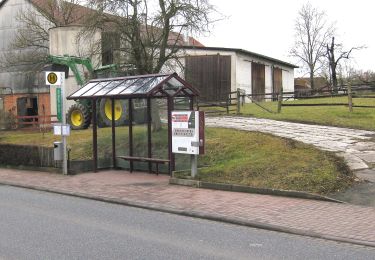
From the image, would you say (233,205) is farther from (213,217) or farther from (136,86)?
(136,86)

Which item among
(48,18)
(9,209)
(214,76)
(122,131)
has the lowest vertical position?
(9,209)

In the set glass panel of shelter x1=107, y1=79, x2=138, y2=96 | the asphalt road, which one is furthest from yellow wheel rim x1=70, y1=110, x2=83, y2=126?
the asphalt road

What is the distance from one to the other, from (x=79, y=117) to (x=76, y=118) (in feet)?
0.78

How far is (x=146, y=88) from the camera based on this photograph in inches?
570

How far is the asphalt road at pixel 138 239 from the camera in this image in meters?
6.82

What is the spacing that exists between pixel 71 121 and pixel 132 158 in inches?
567

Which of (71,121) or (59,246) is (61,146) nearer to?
(59,246)

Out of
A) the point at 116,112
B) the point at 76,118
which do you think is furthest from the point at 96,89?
the point at 76,118

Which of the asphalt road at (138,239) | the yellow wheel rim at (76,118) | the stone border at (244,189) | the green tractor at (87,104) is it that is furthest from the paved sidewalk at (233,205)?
the yellow wheel rim at (76,118)

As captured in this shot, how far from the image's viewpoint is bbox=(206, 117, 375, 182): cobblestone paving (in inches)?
496

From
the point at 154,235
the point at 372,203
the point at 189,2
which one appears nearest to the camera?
the point at 154,235

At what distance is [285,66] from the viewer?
180 feet

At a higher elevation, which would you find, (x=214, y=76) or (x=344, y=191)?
(x=214, y=76)

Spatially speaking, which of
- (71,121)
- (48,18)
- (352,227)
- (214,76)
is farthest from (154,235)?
(48,18)
